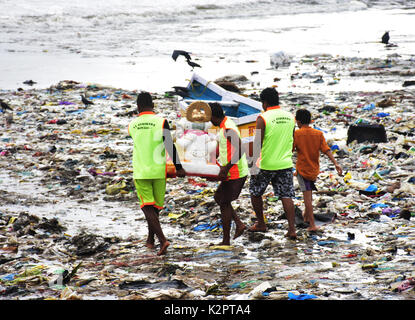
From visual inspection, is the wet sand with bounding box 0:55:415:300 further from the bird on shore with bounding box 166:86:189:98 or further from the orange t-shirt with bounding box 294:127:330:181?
the bird on shore with bounding box 166:86:189:98

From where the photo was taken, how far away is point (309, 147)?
5.29 meters

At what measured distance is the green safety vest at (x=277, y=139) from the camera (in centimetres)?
503

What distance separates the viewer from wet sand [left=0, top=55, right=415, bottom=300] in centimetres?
399

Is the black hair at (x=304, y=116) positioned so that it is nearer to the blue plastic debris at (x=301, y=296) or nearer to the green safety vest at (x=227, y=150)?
the green safety vest at (x=227, y=150)

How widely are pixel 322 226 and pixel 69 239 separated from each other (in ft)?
8.99

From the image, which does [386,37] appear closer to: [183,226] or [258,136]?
[183,226]

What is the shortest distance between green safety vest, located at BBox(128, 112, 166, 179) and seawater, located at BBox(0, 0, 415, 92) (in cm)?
973

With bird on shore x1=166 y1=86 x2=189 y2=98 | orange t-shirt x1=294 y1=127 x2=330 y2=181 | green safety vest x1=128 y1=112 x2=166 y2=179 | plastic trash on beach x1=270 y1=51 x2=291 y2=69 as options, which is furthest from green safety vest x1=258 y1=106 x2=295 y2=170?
plastic trash on beach x1=270 y1=51 x2=291 y2=69

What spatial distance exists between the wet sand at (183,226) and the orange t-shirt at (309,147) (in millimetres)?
659

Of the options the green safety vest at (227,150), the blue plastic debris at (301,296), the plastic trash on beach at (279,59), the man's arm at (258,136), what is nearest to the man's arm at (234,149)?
the green safety vest at (227,150)

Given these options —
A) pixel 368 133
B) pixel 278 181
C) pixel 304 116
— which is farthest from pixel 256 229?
pixel 368 133

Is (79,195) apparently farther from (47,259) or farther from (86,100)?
(86,100)

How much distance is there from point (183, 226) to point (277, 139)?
5.57ft

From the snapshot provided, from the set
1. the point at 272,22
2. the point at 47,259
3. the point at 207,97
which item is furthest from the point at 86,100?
the point at 272,22
